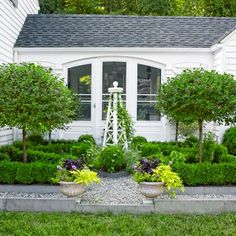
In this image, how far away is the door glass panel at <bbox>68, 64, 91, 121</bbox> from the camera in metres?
13.6

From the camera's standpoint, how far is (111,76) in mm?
13570

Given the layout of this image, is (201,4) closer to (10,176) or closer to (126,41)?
(126,41)

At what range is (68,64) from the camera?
13.5 m

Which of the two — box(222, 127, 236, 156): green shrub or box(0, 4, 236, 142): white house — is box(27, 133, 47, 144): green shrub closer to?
box(0, 4, 236, 142): white house

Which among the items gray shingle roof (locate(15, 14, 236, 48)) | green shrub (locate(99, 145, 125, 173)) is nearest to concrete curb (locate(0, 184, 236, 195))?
green shrub (locate(99, 145, 125, 173))

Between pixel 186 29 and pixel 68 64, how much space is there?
397 centimetres

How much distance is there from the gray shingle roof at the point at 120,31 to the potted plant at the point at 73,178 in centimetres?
714

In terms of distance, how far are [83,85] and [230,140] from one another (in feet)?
15.0

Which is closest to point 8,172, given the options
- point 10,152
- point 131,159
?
point 10,152

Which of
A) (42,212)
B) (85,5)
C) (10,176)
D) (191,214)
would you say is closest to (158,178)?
(191,214)

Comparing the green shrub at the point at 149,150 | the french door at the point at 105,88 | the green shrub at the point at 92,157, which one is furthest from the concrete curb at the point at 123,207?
the french door at the point at 105,88

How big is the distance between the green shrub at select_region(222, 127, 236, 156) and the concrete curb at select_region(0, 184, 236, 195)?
457 cm

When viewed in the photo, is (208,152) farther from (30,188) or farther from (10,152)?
(10,152)

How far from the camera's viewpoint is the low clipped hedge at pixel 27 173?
7.19 meters
